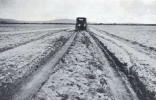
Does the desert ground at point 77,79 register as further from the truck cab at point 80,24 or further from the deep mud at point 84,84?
the truck cab at point 80,24

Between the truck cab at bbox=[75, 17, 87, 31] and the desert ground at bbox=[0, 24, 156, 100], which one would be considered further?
the truck cab at bbox=[75, 17, 87, 31]

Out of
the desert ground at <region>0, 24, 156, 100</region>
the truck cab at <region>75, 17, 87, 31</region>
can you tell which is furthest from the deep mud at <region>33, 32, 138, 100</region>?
the truck cab at <region>75, 17, 87, 31</region>

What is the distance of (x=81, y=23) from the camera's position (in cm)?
2497

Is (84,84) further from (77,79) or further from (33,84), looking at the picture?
(33,84)

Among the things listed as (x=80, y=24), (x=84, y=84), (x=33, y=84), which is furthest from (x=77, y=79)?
(x=80, y=24)

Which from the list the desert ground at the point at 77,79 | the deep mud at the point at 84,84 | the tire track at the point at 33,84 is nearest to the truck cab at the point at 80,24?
the desert ground at the point at 77,79

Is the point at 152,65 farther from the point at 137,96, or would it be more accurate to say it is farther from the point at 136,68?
the point at 137,96

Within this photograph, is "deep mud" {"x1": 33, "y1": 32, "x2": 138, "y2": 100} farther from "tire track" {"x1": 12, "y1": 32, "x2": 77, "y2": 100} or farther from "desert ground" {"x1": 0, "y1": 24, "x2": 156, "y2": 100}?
"tire track" {"x1": 12, "y1": 32, "x2": 77, "y2": 100}

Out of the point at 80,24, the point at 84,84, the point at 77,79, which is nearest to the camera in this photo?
the point at 84,84

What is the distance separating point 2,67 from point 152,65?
12.7ft

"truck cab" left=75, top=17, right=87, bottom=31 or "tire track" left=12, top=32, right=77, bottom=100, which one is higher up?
"truck cab" left=75, top=17, right=87, bottom=31

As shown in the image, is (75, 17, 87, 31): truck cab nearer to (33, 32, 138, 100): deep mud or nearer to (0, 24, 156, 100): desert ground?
(0, 24, 156, 100): desert ground

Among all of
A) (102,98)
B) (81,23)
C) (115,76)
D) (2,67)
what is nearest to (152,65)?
(115,76)

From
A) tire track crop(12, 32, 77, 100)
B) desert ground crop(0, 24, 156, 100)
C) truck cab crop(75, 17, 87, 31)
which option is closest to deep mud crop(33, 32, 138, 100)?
desert ground crop(0, 24, 156, 100)
